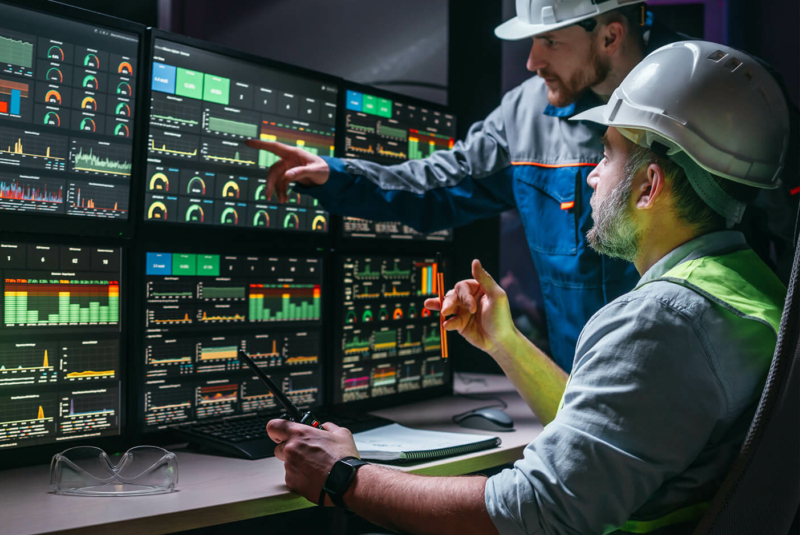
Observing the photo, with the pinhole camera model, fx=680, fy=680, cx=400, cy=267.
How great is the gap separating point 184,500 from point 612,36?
152 cm

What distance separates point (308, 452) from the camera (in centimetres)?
120

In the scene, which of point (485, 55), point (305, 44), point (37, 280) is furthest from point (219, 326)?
point (485, 55)

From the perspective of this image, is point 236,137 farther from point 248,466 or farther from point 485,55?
point 485,55

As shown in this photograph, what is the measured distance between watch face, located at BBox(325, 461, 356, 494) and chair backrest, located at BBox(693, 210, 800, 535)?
54 centimetres

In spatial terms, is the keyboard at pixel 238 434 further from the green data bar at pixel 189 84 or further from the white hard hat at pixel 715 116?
the white hard hat at pixel 715 116

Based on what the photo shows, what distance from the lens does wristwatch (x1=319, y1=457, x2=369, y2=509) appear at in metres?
1.13

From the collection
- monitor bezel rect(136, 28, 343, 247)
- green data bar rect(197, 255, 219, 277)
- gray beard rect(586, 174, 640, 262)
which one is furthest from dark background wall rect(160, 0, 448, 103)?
gray beard rect(586, 174, 640, 262)

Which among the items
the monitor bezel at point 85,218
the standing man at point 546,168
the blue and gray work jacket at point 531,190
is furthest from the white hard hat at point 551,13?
the monitor bezel at point 85,218

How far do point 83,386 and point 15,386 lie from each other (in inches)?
5.0

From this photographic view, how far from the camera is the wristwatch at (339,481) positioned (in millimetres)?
1129

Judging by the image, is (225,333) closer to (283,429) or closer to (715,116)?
(283,429)

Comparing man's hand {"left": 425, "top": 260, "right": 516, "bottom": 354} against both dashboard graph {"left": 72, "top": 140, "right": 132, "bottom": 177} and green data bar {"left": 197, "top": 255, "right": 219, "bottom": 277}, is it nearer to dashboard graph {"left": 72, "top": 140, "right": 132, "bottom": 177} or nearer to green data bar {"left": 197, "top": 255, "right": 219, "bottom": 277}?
green data bar {"left": 197, "top": 255, "right": 219, "bottom": 277}

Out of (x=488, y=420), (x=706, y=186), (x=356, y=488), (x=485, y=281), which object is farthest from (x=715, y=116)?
(x=488, y=420)

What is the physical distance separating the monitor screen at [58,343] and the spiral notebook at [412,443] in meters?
0.55
